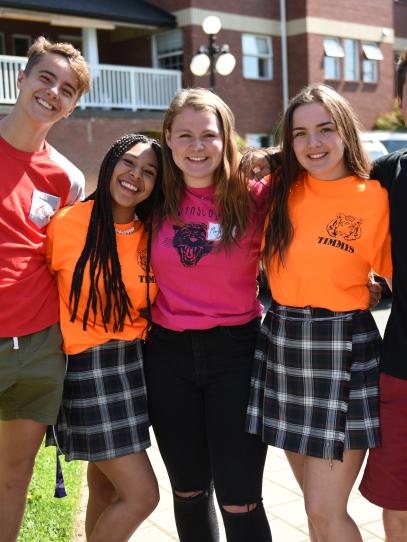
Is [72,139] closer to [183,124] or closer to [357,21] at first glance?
[357,21]

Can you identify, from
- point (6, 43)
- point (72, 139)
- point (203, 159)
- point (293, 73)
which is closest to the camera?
point (203, 159)

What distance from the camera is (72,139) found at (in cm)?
1908

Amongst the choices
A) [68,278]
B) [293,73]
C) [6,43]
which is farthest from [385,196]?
[293,73]

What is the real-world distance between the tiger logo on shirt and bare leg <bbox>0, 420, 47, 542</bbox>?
1527 millimetres

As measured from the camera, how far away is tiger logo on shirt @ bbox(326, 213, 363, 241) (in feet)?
9.78

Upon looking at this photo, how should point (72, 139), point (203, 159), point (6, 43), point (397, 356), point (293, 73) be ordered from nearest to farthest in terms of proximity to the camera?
point (397, 356) → point (203, 159) → point (72, 139) → point (6, 43) → point (293, 73)

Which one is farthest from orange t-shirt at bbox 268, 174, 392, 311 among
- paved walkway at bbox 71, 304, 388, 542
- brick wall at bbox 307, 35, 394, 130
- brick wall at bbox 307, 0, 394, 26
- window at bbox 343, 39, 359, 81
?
window at bbox 343, 39, 359, 81

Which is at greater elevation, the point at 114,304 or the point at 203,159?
the point at 203,159

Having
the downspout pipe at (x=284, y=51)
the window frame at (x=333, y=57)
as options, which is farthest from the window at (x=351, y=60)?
the downspout pipe at (x=284, y=51)

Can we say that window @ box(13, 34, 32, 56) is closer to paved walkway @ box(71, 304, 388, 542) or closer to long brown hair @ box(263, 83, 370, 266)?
paved walkway @ box(71, 304, 388, 542)

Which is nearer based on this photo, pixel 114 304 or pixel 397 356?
pixel 397 356

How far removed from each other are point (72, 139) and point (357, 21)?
12314 millimetres

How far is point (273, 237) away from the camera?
3.09 m

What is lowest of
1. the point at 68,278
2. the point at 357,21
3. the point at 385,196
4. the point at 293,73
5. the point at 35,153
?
the point at 68,278
